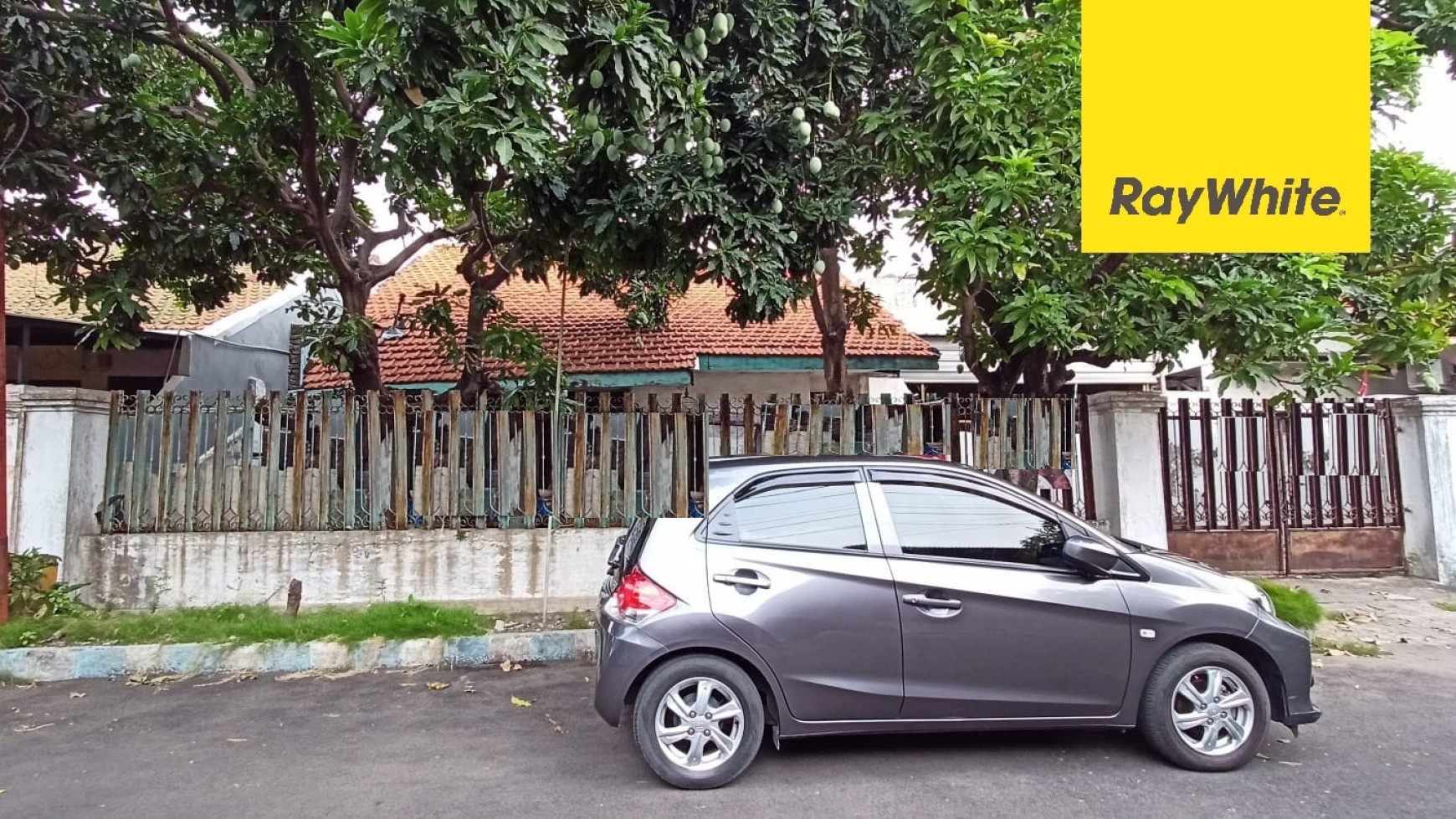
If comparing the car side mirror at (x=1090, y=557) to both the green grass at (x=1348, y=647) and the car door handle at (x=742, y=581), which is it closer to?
the car door handle at (x=742, y=581)

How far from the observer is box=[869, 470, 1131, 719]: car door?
3.65m

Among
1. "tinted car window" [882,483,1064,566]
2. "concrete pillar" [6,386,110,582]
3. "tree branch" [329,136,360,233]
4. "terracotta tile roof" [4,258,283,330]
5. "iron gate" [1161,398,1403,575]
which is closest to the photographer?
"tinted car window" [882,483,1064,566]

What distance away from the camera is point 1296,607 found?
6027 mm

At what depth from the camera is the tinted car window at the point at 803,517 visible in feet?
12.4

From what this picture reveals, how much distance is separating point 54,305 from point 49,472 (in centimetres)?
524

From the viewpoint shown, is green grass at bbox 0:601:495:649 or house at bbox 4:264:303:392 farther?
house at bbox 4:264:303:392

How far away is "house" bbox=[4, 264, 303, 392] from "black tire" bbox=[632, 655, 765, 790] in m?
9.07

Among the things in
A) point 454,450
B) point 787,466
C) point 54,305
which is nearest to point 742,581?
point 787,466

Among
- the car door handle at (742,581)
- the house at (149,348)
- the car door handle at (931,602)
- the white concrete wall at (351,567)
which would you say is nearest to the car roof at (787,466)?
the car door handle at (742,581)

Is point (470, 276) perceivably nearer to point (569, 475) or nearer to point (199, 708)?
point (569, 475)

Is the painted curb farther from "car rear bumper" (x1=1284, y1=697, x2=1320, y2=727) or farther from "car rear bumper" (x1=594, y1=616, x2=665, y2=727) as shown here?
"car rear bumper" (x1=1284, y1=697, x2=1320, y2=727)

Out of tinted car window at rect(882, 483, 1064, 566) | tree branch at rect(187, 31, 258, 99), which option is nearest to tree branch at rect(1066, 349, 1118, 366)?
tinted car window at rect(882, 483, 1064, 566)

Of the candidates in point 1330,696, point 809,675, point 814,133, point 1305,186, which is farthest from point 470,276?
point 1330,696

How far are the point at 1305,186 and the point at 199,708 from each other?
7314mm
